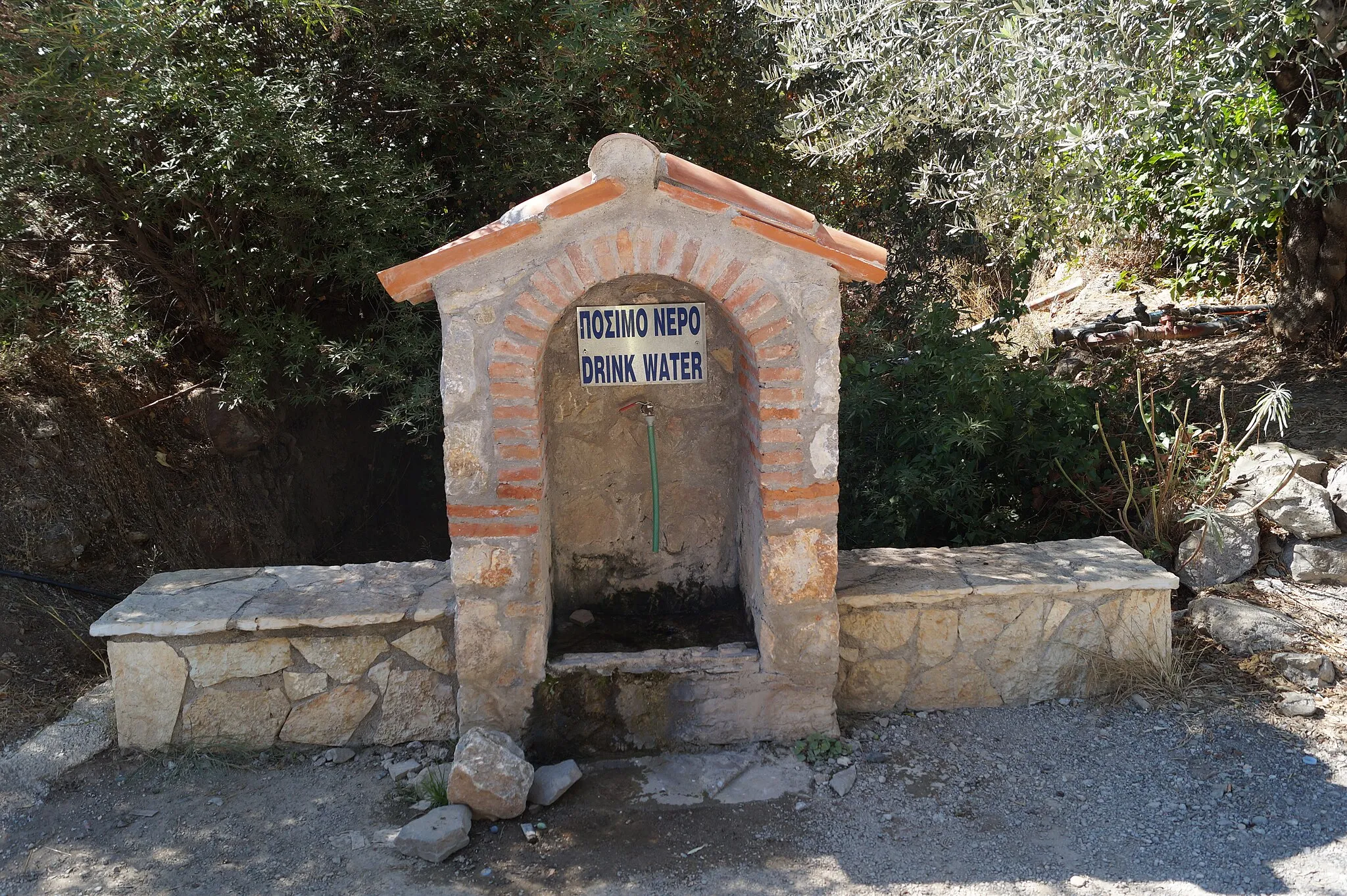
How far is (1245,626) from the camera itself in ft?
16.5

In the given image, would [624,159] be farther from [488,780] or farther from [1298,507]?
[1298,507]

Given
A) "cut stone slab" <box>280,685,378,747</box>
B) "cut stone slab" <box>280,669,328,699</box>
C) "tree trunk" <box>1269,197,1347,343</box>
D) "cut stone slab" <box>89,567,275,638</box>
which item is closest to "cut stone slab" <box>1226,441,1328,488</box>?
"tree trunk" <box>1269,197,1347,343</box>

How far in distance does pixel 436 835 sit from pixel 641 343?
2.18m

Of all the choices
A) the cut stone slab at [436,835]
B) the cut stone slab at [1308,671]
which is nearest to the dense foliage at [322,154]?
the cut stone slab at [436,835]

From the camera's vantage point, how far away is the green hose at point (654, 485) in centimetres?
469

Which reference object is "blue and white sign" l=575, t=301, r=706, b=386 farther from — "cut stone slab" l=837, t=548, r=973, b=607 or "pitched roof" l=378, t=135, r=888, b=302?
"cut stone slab" l=837, t=548, r=973, b=607

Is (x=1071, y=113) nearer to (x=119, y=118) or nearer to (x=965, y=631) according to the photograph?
(x=965, y=631)

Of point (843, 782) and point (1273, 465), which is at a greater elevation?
point (1273, 465)

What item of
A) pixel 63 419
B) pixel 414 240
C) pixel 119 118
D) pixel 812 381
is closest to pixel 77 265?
pixel 63 419

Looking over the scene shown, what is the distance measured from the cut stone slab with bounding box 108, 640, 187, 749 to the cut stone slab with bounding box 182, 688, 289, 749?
0.09m

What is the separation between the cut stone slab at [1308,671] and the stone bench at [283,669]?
3.91 meters

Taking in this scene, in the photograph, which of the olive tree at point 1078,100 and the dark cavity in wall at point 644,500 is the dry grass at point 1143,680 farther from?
the olive tree at point 1078,100

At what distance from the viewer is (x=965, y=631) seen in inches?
185

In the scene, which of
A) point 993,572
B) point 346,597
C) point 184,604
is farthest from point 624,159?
point 184,604
